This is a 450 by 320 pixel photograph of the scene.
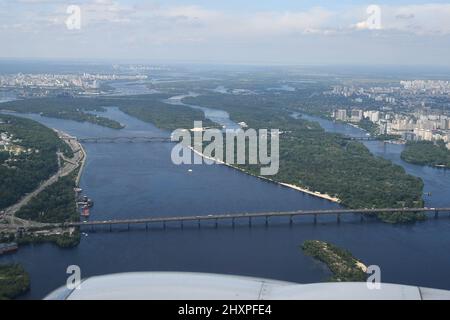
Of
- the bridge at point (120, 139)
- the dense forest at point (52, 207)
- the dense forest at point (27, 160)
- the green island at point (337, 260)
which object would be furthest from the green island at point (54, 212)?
the bridge at point (120, 139)

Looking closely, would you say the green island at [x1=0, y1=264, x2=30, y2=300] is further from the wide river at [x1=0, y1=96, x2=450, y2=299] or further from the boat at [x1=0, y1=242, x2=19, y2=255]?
the boat at [x1=0, y1=242, x2=19, y2=255]

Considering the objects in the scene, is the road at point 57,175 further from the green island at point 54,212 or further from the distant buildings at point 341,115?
the distant buildings at point 341,115

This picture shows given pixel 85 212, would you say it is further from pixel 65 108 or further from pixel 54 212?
pixel 65 108

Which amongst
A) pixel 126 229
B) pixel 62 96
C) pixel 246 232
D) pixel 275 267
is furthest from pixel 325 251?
pixel 62 96

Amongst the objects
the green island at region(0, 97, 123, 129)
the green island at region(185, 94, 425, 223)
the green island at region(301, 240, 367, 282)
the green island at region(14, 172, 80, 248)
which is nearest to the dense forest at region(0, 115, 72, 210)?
the green island at region(14, 172, 80, 248)

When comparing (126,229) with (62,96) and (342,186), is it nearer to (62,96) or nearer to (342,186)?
(342,186)

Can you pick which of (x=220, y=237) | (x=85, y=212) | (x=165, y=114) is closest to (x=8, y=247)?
(x=85, y=212)
